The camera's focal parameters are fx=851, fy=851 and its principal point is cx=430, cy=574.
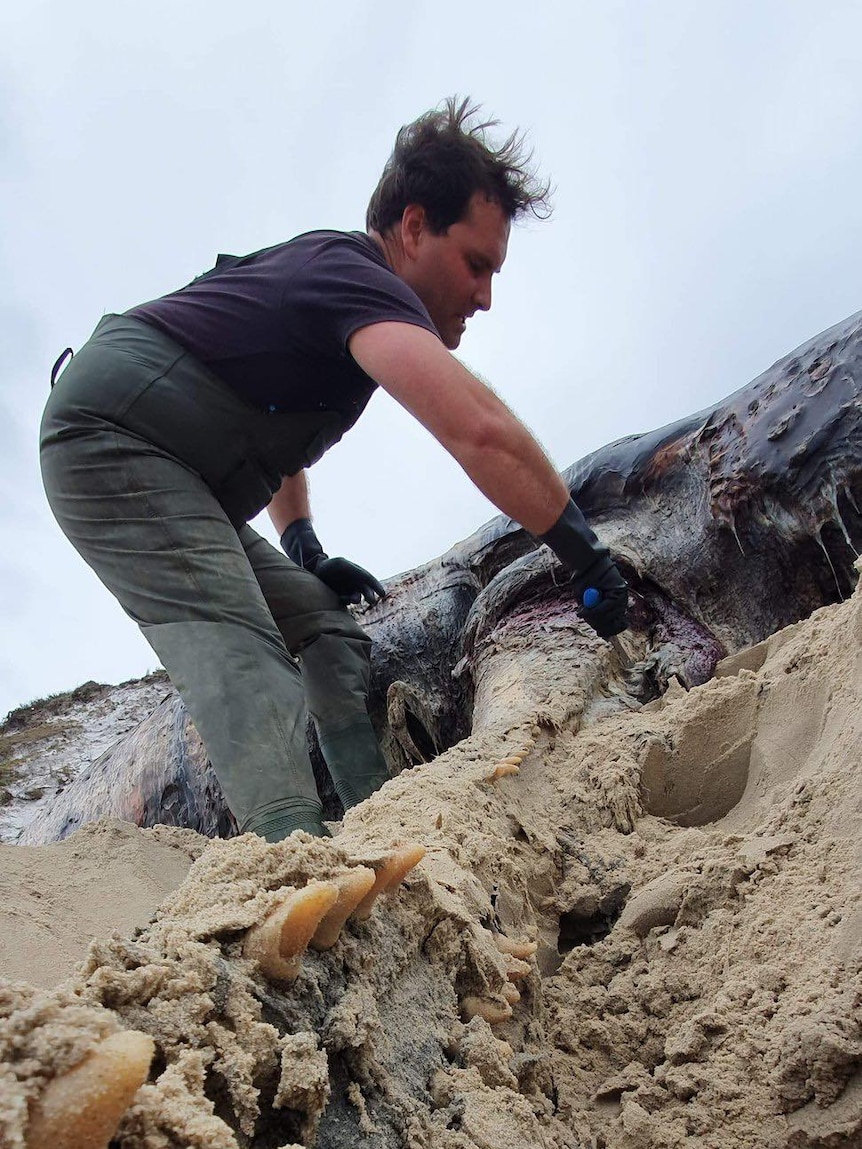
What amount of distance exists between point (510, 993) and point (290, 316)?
1.76 meters

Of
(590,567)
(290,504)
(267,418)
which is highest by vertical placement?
(290,504)

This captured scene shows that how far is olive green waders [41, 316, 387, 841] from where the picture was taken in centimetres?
209

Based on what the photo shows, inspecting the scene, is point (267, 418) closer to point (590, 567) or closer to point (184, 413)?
point (184, 413)

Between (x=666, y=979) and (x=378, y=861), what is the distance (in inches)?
21.2

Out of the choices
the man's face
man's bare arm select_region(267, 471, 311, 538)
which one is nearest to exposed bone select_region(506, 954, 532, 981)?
the man's face

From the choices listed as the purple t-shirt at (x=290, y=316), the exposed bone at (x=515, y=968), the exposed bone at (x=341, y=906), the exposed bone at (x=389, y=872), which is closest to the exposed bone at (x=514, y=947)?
the exposed bone at (x=515, y=968)

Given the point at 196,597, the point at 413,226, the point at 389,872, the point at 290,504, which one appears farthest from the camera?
the point at 290,504

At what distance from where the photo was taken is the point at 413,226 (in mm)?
2590

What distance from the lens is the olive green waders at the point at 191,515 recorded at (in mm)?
2090

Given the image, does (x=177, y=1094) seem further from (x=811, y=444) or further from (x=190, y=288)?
(x=811, y=444)

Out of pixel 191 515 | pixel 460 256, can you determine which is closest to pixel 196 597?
pixel 191 515

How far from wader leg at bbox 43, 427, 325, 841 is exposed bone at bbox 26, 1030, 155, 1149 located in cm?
143

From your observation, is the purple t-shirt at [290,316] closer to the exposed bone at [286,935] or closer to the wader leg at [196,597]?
the wader leg at [196,597]

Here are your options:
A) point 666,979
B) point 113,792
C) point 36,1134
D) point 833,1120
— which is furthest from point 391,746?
point 36,1134
